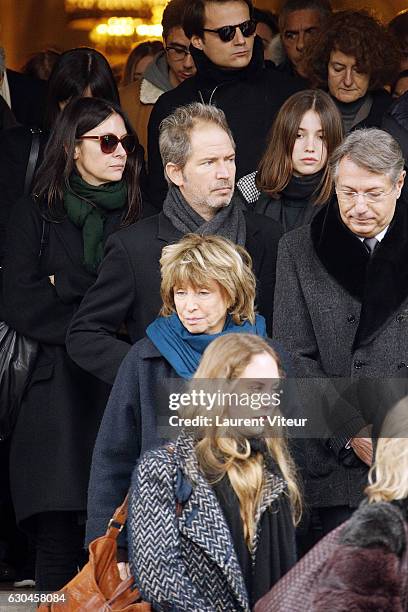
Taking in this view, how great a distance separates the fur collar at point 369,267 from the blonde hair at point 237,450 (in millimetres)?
681

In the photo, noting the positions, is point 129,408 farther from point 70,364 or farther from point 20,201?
point 20,201

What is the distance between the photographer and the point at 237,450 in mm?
4504

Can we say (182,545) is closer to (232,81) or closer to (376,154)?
(376,154)

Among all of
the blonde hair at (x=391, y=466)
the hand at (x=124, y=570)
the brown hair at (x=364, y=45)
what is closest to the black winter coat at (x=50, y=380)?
the hand at (x=124, y=570)

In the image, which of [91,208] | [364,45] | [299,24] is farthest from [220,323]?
[299,24]

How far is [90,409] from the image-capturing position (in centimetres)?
598

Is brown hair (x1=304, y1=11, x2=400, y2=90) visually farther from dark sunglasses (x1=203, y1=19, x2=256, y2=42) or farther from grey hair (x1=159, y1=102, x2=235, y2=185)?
grey hair (x1=159, y1=102, x2=235, y2=185)

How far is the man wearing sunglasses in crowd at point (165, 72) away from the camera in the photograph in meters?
7.37

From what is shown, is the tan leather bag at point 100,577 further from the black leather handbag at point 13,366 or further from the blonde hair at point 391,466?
the black leather handbag at point 13,366

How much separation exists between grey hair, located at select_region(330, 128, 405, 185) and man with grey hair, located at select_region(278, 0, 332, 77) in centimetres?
229

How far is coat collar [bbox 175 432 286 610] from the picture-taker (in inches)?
170

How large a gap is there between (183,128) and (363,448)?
4.30 feet

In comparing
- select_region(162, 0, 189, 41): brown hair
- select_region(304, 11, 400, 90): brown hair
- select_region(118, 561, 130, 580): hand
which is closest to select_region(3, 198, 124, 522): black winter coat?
select_region(118, 561, 130, 580): hand

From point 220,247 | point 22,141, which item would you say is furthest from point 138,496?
point 22,141
